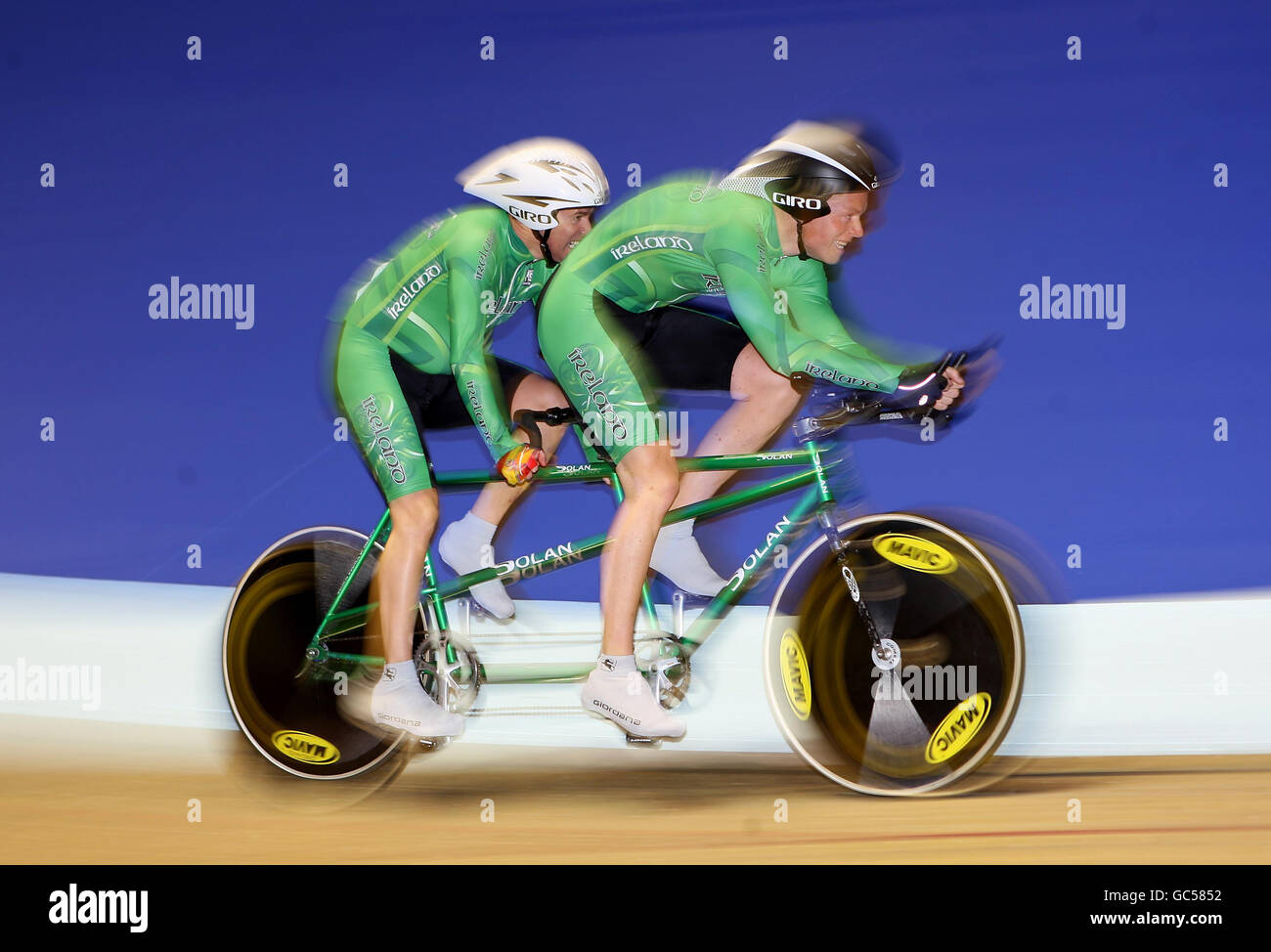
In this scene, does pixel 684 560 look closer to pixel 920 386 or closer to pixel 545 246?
pixel 920 386

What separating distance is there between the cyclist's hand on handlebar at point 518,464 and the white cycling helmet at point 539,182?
59 cm

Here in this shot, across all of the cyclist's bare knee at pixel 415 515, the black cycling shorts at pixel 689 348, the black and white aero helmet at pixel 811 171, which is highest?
the black and white aero helmet at pixel 811 171

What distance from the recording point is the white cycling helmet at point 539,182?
104 inches

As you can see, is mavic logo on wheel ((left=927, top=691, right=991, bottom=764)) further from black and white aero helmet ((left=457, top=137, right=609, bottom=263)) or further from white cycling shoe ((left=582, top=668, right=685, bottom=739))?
black and white aero helmet ((left=457, top=137, right=609, bottom=263))

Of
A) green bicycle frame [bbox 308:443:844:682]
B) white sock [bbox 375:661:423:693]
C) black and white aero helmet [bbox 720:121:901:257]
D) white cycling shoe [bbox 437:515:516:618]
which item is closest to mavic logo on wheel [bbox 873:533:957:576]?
green bicycle frame [bbox 308:443:844:682]

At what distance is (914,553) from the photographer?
8.46ft

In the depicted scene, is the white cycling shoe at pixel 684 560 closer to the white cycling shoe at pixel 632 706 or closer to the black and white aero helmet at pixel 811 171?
the white cycling shoe at pixel 632 706

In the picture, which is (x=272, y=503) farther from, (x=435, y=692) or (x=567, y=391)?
(x=567, y=391)

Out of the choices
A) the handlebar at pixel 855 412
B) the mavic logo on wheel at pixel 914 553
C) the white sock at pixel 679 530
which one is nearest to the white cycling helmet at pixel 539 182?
the handlebar at pixel 855 412

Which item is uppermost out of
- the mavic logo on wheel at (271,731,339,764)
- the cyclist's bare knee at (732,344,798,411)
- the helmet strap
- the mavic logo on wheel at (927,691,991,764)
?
the helmet strap

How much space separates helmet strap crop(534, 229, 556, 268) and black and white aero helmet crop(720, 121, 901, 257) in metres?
0.47

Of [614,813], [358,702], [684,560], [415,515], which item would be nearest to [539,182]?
[415,515]

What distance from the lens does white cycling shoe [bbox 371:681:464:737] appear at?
271 centimetres

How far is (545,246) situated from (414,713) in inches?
48.1
